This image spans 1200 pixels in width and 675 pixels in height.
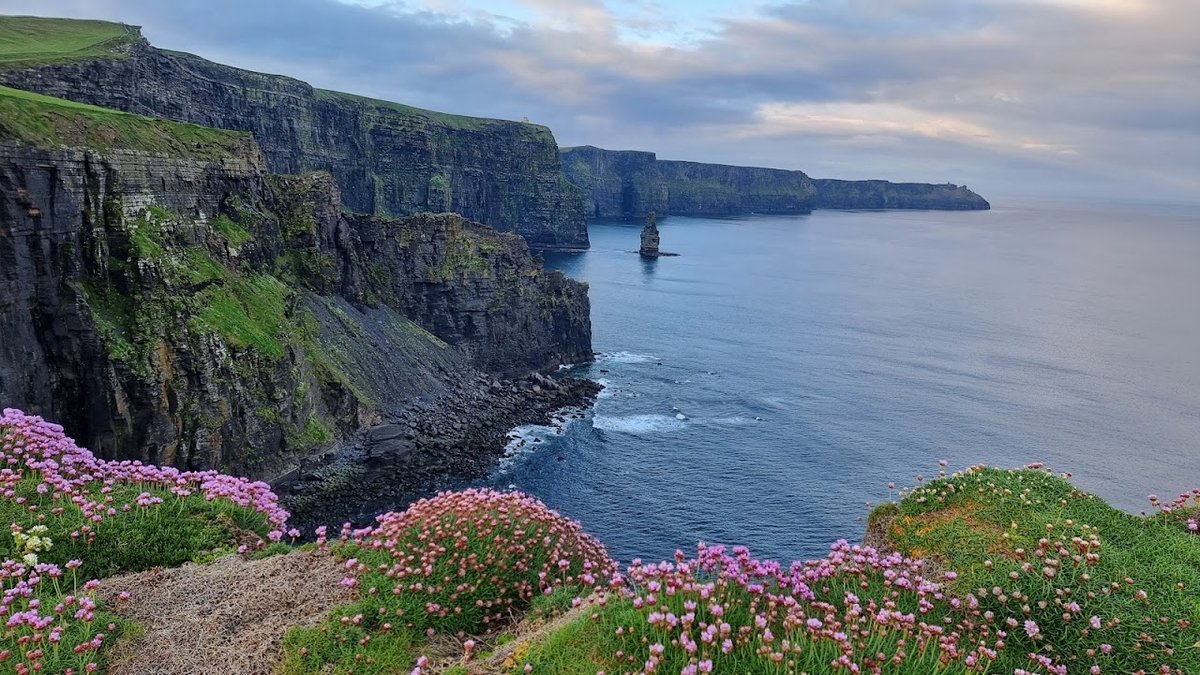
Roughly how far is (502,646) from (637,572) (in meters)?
2.61

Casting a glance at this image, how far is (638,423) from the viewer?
80125 millimetres

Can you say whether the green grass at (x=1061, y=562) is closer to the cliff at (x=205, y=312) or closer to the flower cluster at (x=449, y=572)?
the flower cluster at (x=449, y=572)

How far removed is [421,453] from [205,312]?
21468 millimetres

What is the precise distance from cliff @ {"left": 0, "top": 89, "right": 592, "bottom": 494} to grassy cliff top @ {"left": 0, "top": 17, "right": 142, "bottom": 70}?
94.6ft

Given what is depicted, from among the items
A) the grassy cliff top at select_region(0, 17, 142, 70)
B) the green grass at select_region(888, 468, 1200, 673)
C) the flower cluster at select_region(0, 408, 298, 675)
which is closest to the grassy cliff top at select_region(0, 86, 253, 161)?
the grassy cliff top at select_region(0, 17, 142, 70)

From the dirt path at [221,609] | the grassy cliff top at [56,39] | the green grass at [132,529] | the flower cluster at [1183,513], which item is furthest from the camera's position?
the grassy cliff top at [56,39]

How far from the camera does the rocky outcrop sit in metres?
43.1

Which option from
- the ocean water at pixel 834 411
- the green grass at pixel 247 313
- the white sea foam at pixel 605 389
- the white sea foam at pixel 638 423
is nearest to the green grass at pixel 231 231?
the green grass at pixel 247 313

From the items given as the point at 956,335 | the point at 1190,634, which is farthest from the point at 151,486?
the point at 956,335

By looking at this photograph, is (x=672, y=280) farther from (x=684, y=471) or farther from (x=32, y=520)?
(x=32, y=520)

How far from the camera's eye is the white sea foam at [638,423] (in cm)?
7769

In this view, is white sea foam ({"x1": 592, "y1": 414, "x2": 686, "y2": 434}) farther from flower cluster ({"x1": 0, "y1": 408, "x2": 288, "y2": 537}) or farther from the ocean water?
flower cluster ({"x1": 0, "y1": 408, "x2": 288, "y2": 537})

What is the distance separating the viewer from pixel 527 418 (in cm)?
8062

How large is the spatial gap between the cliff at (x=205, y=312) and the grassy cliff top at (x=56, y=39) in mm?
28826
